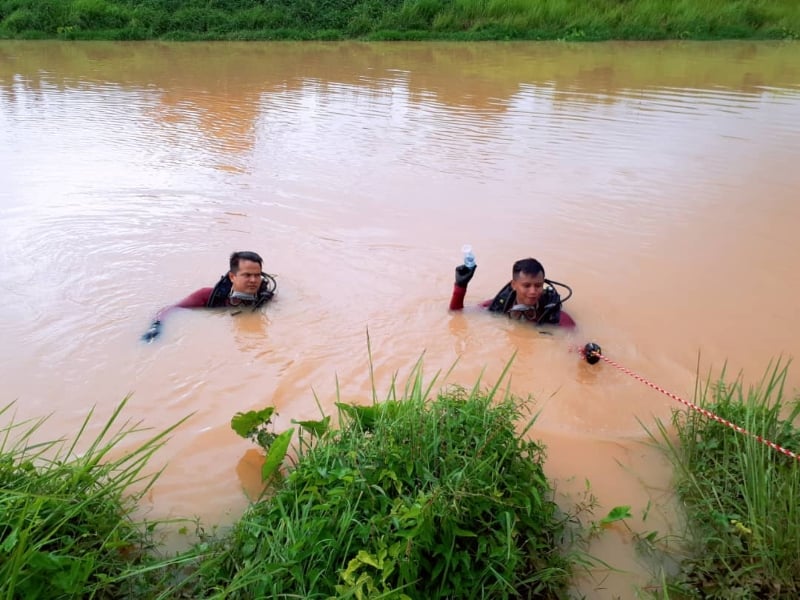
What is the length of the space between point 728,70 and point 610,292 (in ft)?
46.7

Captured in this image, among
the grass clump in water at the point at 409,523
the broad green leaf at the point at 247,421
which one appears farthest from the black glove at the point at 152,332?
the grass clump in water at the point at 409,523

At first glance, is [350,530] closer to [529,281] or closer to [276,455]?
[276,455]

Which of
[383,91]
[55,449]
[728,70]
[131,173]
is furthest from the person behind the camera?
[728,70]

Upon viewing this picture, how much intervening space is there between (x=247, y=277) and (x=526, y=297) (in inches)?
85.9

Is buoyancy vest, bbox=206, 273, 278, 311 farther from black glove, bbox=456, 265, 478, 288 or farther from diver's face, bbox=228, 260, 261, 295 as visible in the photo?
black glove, bbox=456, 265, 478, 288

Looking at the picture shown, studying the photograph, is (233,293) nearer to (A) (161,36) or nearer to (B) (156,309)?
(B) (156,309)

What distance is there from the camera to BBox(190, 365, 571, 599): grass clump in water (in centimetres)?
219

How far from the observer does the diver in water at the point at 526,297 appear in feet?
15.2

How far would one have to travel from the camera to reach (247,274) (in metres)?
4.95

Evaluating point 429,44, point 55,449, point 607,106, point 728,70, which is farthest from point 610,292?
point 429,44

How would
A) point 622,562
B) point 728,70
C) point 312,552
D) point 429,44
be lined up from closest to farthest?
point 312,552, point 622,562, point 728,70, point 429,44

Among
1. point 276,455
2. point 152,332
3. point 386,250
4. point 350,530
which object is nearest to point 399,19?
point 386,250

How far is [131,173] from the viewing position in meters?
8.16

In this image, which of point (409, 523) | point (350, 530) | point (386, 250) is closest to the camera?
point (409, 523)
